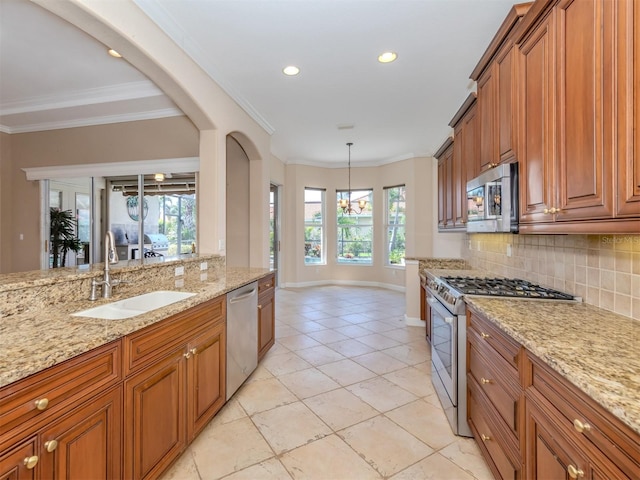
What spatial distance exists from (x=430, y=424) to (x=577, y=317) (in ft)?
3.98

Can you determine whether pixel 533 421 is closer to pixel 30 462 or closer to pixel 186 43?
pixel 30 462

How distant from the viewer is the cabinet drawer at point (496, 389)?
4.28ft

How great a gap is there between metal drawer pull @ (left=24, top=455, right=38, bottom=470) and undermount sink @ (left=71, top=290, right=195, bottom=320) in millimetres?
667

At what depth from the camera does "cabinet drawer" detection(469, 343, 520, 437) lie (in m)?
1.31

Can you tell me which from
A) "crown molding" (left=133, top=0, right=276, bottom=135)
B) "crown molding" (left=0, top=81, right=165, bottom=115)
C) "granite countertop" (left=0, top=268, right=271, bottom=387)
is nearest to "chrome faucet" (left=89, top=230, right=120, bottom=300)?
"granite countertop" (left=0, top=268, right=271, bottom=387)

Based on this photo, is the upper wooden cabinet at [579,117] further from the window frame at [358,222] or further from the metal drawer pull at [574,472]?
the window frame at [358,222]

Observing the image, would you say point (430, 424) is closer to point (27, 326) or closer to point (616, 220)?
point (616, 220)

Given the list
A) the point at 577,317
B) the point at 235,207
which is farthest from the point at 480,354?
the point at 235,207

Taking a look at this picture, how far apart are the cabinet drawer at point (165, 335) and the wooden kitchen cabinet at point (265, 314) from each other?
82 centimetres

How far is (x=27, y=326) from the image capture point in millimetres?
1251

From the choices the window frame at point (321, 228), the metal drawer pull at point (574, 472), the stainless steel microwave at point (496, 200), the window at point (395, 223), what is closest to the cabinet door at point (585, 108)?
the stainless steel microwave at point (496, 200)

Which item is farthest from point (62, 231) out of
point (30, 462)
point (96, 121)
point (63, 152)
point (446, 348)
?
point (446, 348)

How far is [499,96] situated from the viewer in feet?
6.57

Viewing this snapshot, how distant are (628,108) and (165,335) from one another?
2160 millimetres
